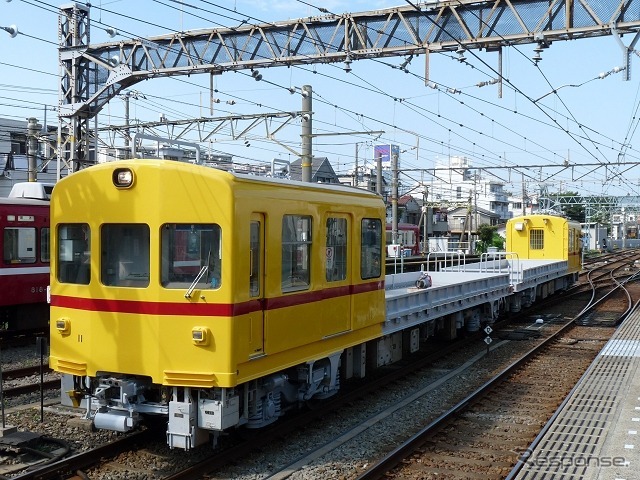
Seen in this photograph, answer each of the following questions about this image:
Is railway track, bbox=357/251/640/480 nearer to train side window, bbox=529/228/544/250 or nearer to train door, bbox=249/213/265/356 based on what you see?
train door, bbox=249/213/265/356

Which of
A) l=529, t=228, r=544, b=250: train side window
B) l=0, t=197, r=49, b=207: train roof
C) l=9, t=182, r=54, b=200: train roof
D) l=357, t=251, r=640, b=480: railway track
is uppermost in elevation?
l=9, t=182, r=54, b=200: train roof

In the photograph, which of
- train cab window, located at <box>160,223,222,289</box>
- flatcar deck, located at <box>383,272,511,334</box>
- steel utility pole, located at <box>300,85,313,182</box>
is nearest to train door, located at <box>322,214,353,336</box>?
flatcar deck, located at <box>383,272,511,334</box>

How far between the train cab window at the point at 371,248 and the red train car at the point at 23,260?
808 centimetres

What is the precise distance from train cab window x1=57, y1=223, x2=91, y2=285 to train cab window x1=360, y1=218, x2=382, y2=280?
11.9 feet

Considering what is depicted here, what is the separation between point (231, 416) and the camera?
677 cm

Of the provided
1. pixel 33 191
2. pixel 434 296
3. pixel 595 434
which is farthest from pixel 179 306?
pixel 33 191

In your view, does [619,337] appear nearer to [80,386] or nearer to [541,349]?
[541,349]

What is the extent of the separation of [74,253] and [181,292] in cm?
152

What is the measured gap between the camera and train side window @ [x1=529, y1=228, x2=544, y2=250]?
26141 mm

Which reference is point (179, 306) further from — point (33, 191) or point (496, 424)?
point (33, 191)

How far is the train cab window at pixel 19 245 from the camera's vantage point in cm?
1389

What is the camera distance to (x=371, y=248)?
962 cm

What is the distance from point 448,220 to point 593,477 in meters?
67.0

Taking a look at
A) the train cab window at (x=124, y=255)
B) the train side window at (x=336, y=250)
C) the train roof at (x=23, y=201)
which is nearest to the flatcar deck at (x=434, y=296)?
the train side window at (x=336, y=250)
